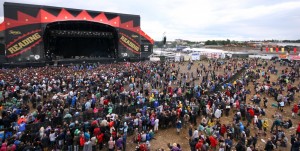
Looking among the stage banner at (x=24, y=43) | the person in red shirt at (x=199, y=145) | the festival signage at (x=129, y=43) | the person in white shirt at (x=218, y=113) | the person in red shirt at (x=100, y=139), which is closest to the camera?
the person in red shirt at (x=199, y=145)

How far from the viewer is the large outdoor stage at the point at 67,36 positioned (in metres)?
30.2

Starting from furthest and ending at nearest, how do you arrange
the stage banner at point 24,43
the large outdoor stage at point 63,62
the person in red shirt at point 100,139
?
the stage banner at point 24,43 < the large outdoor stage at point 63,62 < the person in red shirt at point 100,139

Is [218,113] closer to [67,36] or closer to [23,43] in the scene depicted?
[67,36]

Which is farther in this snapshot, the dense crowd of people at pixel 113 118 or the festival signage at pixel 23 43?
the festival signage at pixel 23 43

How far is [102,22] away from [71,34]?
17.3 feet

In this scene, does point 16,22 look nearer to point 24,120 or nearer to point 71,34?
point 71,34

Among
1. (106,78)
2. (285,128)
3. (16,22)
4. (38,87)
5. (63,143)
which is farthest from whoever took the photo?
(16,22)

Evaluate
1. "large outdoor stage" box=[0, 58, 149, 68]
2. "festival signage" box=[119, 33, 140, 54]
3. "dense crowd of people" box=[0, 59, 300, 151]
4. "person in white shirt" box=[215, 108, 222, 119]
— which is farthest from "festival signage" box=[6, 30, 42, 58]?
"person in white shirt" box=[215, 108, 222, 119]

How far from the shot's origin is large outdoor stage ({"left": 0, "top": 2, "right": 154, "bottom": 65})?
1190 inches

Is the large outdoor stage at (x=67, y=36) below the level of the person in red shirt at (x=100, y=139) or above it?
above

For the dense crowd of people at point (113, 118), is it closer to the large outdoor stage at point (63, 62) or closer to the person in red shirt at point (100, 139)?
the person in red shirt at point (100, 139)

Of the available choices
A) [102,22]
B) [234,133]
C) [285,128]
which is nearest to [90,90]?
[234,133]

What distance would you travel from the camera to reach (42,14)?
104 feet

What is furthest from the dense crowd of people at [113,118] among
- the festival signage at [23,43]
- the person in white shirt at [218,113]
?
the festival signage at [23,43]
